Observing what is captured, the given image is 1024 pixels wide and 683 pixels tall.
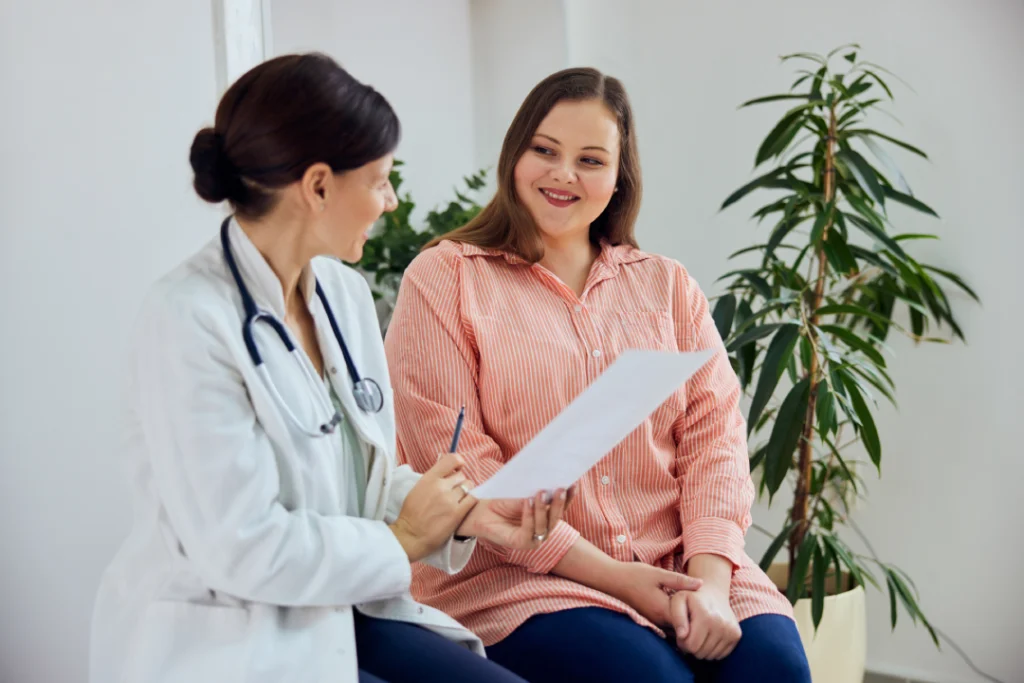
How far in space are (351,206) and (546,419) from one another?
553mm

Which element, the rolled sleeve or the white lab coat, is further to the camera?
the rolled sleeve

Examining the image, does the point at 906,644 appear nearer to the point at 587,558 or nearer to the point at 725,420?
the point at 725,420

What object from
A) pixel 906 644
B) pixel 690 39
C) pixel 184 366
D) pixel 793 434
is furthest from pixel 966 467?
pixel 184 366

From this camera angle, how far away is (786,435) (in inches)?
83.0

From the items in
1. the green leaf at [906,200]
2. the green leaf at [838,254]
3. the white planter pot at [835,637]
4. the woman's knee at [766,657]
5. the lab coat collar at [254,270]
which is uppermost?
the lab coat collar at [254,270]

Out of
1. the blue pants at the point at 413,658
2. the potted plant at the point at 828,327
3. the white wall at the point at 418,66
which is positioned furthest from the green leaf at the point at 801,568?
the white wall at the point at 418,66

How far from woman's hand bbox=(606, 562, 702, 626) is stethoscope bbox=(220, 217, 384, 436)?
0.48 m

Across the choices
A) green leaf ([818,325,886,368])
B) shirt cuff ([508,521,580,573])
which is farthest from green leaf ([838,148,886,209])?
shirt cuff ([508,521,580,573])

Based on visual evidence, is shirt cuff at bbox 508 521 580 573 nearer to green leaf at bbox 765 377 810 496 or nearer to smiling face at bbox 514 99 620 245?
smiling face at bbox 514 99 620 245

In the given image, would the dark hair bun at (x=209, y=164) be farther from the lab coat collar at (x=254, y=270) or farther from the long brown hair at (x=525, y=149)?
the long brown hair at (x=525, y=149)

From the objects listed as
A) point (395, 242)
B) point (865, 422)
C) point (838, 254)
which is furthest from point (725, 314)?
point (395, 242)

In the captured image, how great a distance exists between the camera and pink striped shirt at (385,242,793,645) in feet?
4.88

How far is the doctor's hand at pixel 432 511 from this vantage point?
1.24 meters

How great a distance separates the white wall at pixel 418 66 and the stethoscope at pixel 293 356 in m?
1.62
